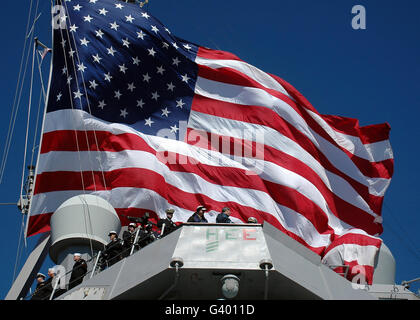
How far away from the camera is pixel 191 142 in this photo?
70.3 feet

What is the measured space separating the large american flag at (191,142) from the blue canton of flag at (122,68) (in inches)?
1.4

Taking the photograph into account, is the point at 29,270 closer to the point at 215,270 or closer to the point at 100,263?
the point at 100,263

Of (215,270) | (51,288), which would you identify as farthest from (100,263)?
(215,270)

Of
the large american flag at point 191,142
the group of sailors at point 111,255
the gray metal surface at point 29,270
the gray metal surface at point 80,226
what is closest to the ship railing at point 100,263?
the group of sailors at point 111,255

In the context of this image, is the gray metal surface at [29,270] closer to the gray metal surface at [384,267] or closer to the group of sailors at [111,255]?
the group of sailors at [111,255]

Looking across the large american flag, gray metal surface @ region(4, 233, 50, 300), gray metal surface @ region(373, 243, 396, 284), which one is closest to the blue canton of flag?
the large american flag

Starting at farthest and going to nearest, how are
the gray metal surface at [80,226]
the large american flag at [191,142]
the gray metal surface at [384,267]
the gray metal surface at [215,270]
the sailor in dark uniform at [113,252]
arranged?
1. the gray metal surface at [384,267]
2. the large american flag at [191,142]
3. the gray metal surface at [80,226]
4. the sailor in dark uniform at [113,252]
5. the gray metal surface at [215,270]

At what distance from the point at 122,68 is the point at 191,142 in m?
3.09

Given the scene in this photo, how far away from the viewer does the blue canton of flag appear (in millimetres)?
20906

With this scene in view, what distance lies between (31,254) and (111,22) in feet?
25.2

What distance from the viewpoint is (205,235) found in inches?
489

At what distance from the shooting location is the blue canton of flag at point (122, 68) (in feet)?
68.6
